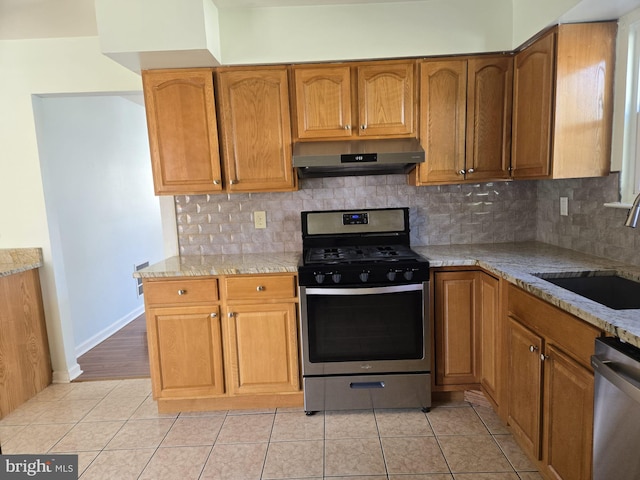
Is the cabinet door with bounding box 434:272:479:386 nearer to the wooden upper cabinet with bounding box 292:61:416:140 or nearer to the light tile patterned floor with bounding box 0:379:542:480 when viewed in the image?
the light tile patterned floor with bounding box 0:379:542:480

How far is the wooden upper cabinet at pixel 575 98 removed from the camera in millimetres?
1907

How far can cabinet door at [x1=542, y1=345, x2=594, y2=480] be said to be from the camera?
1.32 meters

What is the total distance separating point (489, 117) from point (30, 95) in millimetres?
3087

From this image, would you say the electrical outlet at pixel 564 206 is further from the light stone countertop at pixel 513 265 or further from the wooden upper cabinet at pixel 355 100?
the wooden upper cabinet at pixel 355 100

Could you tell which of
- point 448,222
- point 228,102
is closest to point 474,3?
point 448,222

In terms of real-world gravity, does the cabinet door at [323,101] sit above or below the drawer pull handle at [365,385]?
above

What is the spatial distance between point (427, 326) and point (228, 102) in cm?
182

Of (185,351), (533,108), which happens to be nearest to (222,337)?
(185,351)

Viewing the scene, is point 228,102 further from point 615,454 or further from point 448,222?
point 615,454

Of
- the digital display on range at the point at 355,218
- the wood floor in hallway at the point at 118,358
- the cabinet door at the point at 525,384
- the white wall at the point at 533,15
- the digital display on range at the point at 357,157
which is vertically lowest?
the wood floor in hallway at the point at 118,358

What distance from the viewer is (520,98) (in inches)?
88.9

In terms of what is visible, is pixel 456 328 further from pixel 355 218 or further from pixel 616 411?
pixel 616 411

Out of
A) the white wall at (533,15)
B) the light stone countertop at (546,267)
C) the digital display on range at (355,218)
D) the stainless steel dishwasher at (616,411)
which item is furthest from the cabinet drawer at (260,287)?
the white wall at (533,15)

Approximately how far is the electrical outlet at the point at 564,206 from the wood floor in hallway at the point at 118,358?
124 inches
